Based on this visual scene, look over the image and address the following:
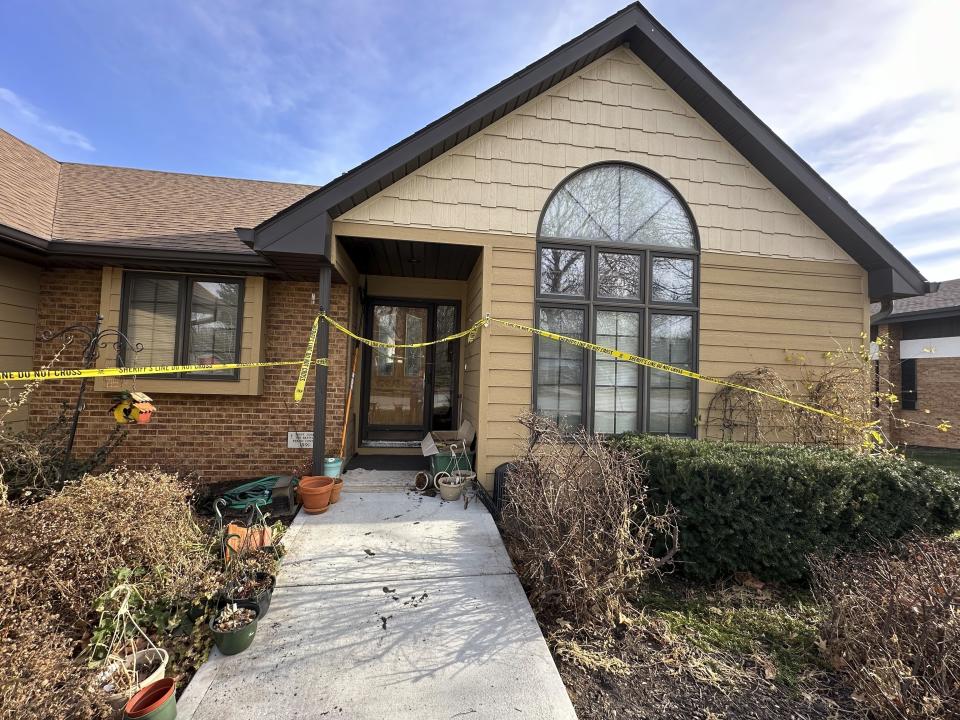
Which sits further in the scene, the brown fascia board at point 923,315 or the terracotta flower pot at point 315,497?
the brown fascia board at point 923,315

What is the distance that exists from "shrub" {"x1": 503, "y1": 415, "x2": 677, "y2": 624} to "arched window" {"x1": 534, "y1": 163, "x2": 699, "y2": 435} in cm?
211

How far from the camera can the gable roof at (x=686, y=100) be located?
15.1 ft

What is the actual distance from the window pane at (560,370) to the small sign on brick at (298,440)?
317 cm

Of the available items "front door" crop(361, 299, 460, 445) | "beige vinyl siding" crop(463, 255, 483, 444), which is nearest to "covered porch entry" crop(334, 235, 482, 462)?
"front door" crop(361, 299, 460, 445)

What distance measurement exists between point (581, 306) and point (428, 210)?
7.55ft

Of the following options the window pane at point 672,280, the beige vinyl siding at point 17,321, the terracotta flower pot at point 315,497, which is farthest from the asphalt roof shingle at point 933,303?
the beige vinyl siding at point 17,321

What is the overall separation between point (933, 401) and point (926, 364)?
103cm

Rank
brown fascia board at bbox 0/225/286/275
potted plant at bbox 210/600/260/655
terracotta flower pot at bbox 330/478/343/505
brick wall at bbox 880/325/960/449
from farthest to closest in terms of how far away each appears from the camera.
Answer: brick wall at bbox 880/325/960/449
brown fascia board at bbox 0/225/286/275
terracotta flower pot at bbox 330/478/343/505
potted plant at bbox 210/600/260/655

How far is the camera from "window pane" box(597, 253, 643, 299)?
548cm

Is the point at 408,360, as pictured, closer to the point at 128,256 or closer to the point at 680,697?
the point at 128,256

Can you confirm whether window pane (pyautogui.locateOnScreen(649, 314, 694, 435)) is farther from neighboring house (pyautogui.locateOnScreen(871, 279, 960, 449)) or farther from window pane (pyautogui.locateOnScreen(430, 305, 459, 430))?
neighboring house (pyautogui.locateOnScreen(871, 279, 960, 449))

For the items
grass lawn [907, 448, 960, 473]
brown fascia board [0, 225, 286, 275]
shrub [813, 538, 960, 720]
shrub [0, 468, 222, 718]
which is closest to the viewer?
shrub [0, 468, 222, 718]

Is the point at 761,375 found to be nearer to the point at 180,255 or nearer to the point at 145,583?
the point at 145,583

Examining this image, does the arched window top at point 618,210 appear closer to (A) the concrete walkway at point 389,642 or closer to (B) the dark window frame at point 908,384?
(A) the concrete walkway at point 389,642
